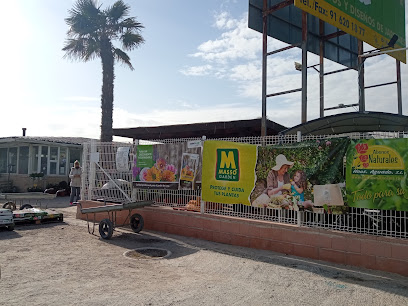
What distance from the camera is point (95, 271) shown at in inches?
218

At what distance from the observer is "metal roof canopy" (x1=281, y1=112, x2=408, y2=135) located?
9000 mm

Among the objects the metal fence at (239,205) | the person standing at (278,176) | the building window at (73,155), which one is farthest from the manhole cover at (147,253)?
the building window at (73,155)

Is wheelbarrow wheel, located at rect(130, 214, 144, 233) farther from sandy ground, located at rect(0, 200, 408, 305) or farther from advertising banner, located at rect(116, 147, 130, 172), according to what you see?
advertising banner, located at rect(116, 147, 130, 172)

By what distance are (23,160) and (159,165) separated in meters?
15.3


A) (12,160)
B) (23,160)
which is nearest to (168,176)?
(23,160)

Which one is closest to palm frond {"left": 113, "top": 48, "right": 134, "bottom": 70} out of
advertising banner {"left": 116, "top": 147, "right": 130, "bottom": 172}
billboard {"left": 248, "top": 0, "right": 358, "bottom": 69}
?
billboard {"left": 248, "top": 0, "right": 358, "bottom": 69}

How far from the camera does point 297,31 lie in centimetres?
1620

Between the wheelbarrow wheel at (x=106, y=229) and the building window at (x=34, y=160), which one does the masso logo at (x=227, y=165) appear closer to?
the wheelbarrow wheel at (x=106, y=229)

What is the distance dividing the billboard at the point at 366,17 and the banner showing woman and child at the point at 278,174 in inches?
223

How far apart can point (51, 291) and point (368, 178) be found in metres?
5.13

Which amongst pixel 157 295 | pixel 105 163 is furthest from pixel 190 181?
pixel 157 295

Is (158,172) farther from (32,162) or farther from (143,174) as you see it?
(32,162)

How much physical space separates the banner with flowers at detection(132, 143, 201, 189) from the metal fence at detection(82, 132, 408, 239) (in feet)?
0.71

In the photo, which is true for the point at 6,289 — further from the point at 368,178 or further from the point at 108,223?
the point at 368,178
